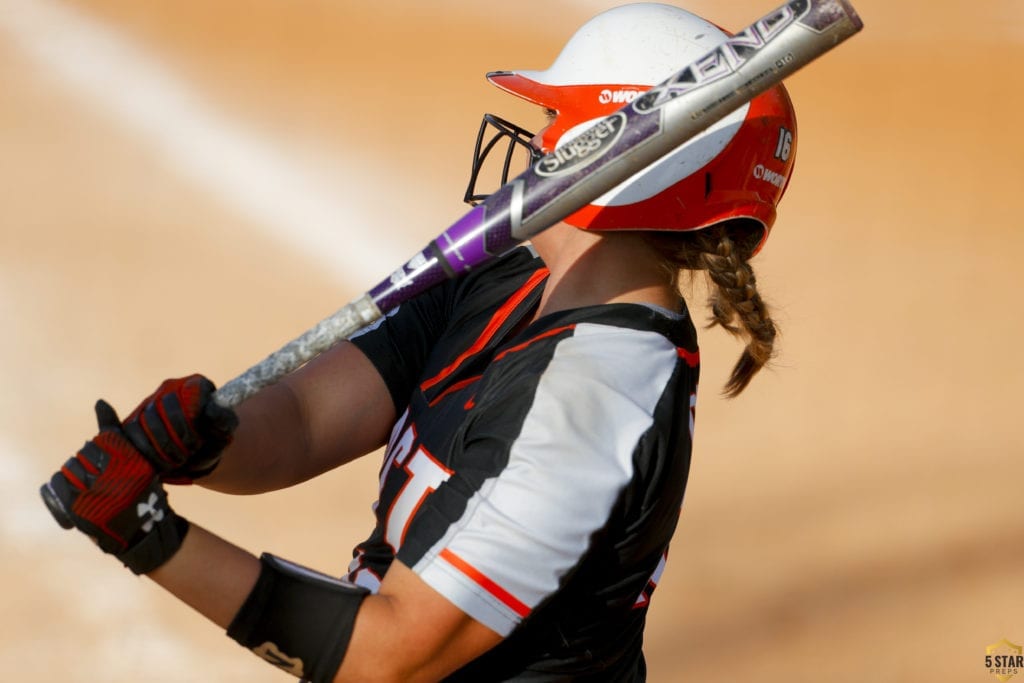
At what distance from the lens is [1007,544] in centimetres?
439

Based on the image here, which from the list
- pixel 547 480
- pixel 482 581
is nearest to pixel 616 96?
pixel 547 480

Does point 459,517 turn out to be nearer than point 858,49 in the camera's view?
Yes

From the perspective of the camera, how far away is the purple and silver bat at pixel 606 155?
1610mm

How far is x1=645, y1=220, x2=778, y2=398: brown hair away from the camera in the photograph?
75.5 inches

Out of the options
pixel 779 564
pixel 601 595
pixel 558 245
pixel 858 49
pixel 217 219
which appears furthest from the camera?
pixel 858 49

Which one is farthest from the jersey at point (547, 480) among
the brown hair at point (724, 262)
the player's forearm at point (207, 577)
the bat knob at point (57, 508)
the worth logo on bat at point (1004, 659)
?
the worth logo on bat at point (1004, 659)

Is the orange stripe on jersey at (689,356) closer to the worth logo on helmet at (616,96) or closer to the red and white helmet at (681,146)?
the red and white helmet at (681,146)

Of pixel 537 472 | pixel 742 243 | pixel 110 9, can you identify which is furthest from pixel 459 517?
pixel 110 9

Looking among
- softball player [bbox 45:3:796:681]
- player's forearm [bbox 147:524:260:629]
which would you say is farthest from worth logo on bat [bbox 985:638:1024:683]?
player's forearm [bbox 147:524:260:629]

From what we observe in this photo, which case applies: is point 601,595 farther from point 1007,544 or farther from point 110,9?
point 110,9

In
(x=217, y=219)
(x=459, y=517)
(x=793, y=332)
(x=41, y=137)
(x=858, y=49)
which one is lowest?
(x=459, y=517)

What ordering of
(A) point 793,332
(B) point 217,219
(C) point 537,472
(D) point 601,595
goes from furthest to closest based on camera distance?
(B) point 217,219
(A) point 793,332
(D) point 601,595
(C) point 537,472

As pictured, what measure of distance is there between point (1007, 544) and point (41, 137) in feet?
16.7

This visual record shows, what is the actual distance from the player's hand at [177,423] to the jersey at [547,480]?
0.35 meters
